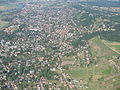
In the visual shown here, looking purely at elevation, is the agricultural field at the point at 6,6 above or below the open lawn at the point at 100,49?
above

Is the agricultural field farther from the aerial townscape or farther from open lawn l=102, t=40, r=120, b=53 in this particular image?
open lawn l=102, t=40, r=120, b=53

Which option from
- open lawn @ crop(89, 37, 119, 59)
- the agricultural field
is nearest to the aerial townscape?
open lawn @ crop(89, 37, 119, 59)

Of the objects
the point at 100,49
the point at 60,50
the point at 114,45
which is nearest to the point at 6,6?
the point at 60,50

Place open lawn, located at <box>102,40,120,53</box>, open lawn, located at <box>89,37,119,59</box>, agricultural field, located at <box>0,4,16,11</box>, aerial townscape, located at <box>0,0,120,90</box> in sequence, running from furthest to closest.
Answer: agricultural field, located at <box>0,4,16,11</box> → open lawn, located at <box>102,40,120,53</box> → open lawn, located at <box>89,37,119,59</box> → aerial townscape, located at <box>0,0,120,90</box>

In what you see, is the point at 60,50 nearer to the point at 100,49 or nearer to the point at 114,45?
the point at 100,49

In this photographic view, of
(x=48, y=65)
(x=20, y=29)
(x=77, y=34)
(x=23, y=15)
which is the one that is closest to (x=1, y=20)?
(x=23, y=15)

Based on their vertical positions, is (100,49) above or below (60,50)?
below

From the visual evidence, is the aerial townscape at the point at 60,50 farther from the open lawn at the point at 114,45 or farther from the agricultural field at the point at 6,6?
the agricultural field at the point at 6,6

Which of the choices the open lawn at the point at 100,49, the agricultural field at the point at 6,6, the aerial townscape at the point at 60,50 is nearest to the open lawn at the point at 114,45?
the aerial townscape at the point at 60,50
